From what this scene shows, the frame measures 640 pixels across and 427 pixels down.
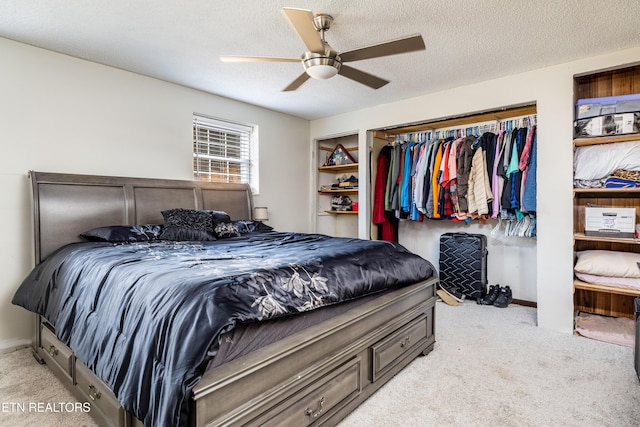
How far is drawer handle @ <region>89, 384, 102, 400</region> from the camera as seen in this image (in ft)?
5.21

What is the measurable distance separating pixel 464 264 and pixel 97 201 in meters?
3.88

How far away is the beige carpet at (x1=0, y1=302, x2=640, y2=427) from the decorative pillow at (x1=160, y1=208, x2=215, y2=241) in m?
1.23

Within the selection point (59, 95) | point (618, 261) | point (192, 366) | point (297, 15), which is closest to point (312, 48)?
point (297, 15)

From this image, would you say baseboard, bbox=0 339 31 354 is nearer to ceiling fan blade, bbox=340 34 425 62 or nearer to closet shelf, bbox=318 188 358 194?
ceiling fan blade, bbox=340 34 425 62

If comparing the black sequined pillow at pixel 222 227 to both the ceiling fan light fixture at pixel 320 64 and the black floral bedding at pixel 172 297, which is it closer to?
the black floral bedding at pixel 172 297

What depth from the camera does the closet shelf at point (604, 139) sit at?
8.91ft

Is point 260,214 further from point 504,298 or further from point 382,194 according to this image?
point 504,298

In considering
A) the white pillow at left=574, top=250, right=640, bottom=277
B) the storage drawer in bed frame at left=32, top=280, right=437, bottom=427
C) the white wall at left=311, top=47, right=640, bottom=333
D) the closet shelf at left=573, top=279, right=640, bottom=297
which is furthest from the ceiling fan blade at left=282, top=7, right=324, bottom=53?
the closet shelf at left=573, top=279, right=640, bottom=297

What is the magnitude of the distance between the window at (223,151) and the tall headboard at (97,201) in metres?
0.33

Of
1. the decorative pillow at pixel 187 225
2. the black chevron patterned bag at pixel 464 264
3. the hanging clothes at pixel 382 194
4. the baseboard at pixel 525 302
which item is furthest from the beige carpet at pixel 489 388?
the hanging clothes at pixel 382 194

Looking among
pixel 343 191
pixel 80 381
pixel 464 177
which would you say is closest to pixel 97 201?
pixel 80 381

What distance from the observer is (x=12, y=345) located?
2.66m

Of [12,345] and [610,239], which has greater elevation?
[610,239]

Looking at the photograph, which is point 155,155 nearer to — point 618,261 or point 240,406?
point 240,406
